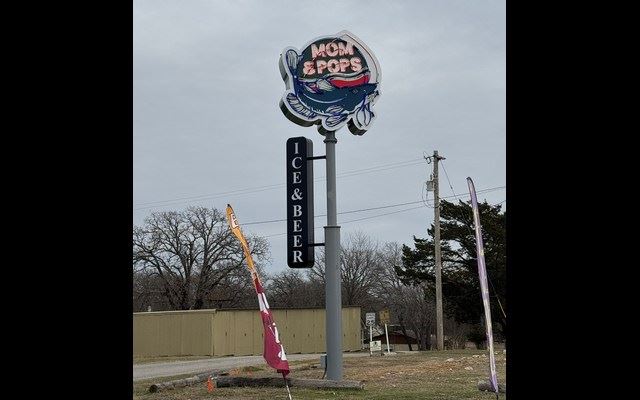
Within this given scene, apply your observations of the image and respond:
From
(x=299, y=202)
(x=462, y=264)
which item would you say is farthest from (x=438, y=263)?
(x=299, y=202)

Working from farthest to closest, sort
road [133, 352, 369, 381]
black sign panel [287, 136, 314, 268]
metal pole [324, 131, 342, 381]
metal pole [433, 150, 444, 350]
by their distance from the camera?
metal pole [433, 150, 444, 350], road [133, 352, 369, 381], black sign panel [287, 136, 314, 268], metal pole [324, 131, 342, 381]

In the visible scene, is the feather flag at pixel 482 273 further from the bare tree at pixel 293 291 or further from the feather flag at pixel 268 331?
the bare tree at pixel 293 291

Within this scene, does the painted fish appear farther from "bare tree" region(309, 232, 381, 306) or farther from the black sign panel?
"bare tree" region(309, 232, 381, 306)

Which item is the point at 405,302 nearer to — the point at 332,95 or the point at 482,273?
the point at 332,95

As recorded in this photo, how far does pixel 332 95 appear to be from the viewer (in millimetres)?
18344

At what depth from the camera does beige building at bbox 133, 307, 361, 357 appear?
35.3 meters

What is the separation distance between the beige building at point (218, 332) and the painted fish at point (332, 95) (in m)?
18.8

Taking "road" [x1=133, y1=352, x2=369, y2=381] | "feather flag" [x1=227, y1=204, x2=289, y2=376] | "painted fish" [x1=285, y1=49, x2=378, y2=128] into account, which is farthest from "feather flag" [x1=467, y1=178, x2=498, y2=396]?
"road" [x1=133, y1=352, x2=369, y2=381]

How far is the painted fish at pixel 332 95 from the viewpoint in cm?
1805

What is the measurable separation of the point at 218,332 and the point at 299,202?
1930 cm
